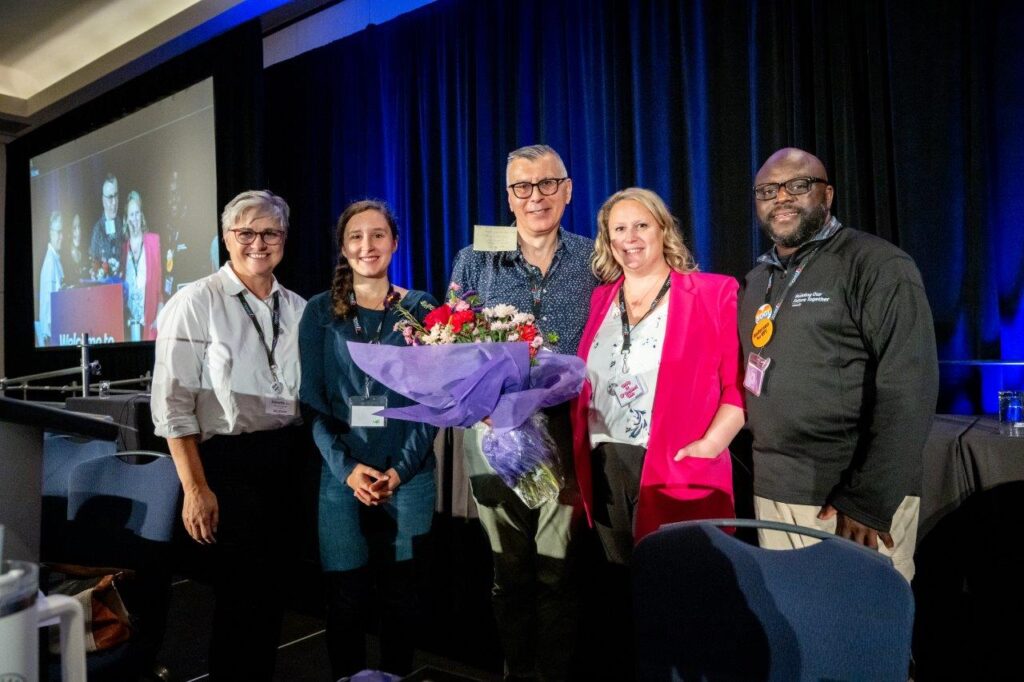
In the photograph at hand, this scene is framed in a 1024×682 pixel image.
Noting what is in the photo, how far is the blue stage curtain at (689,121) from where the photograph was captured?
260cm

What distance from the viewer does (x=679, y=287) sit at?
6.68ft

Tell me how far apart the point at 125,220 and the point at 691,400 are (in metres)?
6.13

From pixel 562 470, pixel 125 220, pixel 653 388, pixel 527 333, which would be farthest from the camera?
pixel 125 220

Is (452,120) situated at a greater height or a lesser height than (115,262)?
greater

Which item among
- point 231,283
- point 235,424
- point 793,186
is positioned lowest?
point 235,424

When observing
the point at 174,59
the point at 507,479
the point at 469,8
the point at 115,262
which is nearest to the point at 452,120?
the point at 469,8

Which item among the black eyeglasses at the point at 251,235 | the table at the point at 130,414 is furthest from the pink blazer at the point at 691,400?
the table at the point at 130,414

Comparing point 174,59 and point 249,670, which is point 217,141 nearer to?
point 174,59

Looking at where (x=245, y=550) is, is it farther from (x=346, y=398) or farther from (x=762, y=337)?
(x=762, y=337)

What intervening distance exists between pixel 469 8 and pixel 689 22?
1.58 m

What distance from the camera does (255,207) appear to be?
2.29 meters

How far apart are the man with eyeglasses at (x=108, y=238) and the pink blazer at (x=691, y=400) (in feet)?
19.9

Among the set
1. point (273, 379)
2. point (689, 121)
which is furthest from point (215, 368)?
point (689, 121)

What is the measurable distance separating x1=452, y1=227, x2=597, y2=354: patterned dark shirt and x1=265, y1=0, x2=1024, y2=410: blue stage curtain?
131cm
